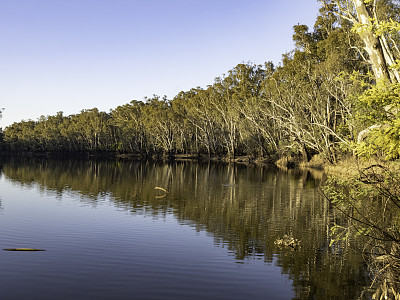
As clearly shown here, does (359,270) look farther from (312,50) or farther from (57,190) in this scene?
(312,50)

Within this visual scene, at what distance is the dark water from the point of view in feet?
31.9

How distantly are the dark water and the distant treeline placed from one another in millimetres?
4674

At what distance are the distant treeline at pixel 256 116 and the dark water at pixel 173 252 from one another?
A: 15.3 feet

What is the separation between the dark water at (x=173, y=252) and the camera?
383 inches

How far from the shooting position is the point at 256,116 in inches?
2830

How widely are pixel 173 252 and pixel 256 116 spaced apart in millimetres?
60778

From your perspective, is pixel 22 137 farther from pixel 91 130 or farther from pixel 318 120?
pixel 318 120

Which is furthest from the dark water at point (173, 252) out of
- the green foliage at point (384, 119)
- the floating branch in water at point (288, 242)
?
the green foliage at point (384, 119)

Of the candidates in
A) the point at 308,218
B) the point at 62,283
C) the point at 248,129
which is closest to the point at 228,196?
the point at 308,218

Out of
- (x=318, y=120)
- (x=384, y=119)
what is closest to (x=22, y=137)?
(x=318, y=120)

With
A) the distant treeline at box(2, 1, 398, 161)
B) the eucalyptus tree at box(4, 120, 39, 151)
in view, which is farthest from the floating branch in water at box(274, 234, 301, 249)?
the eucalyptus tree at box(4, 120, 39, 151)

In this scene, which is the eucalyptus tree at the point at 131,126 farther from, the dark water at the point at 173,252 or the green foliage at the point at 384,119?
the green foliage at the point at 384,119

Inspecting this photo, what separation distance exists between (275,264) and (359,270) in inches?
103

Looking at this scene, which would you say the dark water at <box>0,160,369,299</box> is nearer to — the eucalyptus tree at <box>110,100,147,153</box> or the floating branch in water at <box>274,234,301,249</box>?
the floating branch in water at <box>274,234,301,249</box>
